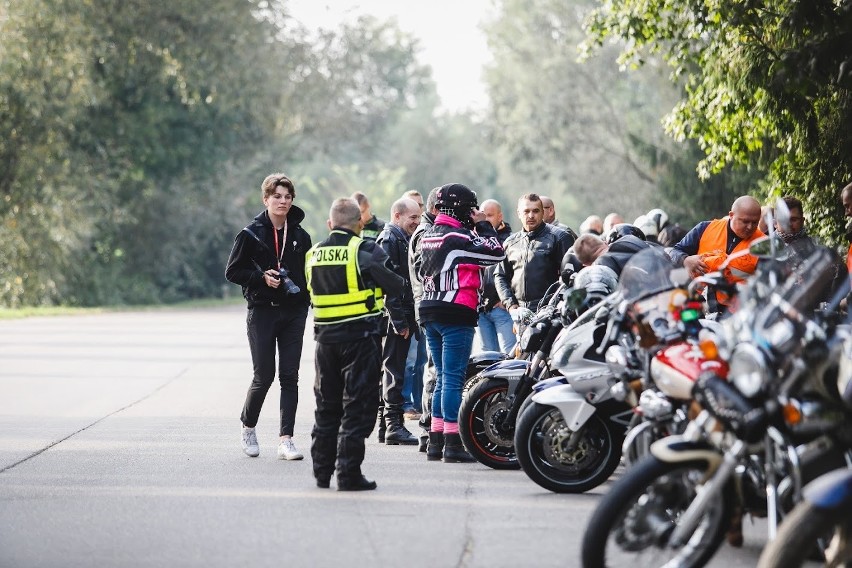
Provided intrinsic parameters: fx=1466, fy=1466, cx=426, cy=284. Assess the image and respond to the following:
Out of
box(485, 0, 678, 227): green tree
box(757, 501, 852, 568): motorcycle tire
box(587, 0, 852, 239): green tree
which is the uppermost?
box(485, 0, 678, 227): green tree

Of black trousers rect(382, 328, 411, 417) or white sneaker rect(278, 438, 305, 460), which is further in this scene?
black trousers rect(382, 328, 411, 417)

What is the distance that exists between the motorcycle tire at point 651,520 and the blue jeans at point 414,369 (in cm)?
699

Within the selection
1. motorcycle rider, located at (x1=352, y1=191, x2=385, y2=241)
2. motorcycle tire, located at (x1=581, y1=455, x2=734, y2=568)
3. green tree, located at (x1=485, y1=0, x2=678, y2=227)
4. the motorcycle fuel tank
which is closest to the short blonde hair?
motorcycle rider, located at (x1=352, y1=191, x2=385, y2=241)

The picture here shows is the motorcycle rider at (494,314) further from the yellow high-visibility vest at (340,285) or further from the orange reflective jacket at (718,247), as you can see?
the yellow high-visibility vest at (340,285)

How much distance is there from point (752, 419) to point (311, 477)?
440 cm

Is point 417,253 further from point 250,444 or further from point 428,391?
point 250,444

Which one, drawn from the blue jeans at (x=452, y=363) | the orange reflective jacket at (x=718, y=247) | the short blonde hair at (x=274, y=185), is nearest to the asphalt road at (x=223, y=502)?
the blue jeans at (x=452, y=363)

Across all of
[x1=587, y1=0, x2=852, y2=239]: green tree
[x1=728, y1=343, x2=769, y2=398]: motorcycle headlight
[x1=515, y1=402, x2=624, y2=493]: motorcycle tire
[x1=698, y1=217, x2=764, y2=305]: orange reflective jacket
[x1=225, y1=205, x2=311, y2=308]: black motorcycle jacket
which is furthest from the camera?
[x1=587, y1=0, x2=852, y2=239]: green tree

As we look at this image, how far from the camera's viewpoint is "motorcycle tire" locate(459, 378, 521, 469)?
10219 millimetres

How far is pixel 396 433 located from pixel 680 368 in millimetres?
5318

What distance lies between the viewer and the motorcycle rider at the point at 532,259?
1259 cm

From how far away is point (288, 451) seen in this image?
10.7m

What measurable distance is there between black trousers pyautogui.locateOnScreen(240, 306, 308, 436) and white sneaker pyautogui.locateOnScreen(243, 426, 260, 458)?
6.9 inches

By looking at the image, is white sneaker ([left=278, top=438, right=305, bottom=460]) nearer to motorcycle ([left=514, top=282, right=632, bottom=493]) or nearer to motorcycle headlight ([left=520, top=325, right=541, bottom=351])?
motorcycle headlight ([left=520, top=325, right=541, bottom=351])
